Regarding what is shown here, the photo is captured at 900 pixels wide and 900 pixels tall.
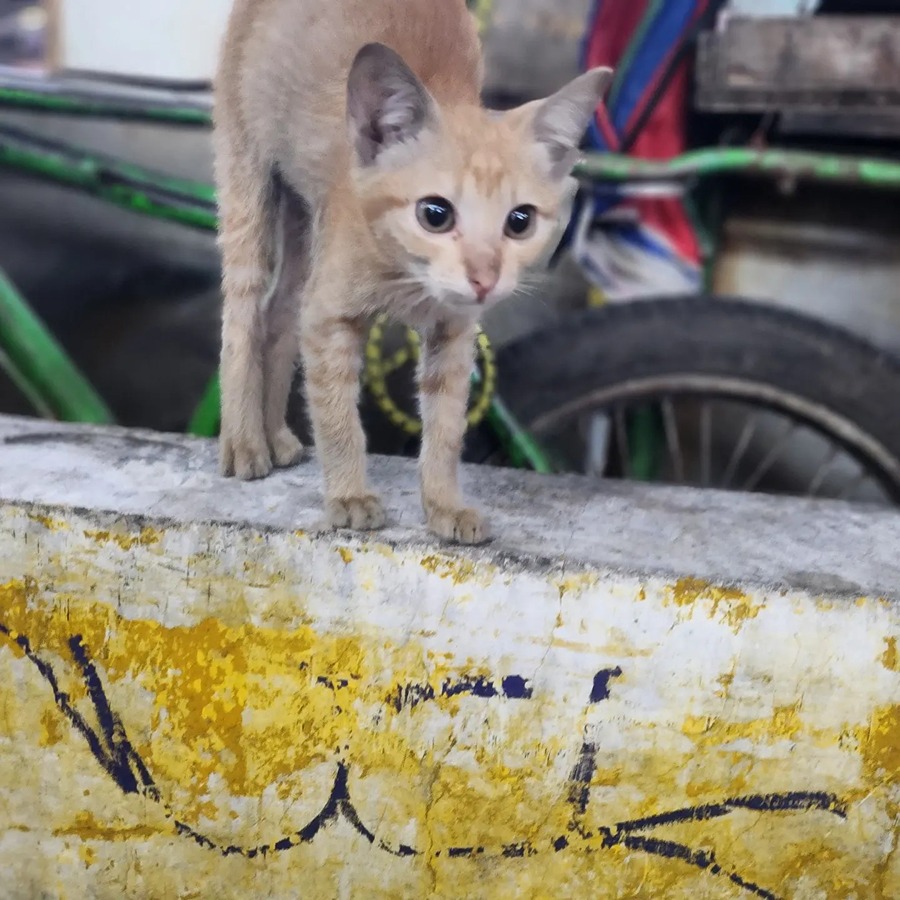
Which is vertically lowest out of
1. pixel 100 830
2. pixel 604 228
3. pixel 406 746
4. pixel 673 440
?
pixel 100 830

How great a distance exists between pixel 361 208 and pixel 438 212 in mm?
82

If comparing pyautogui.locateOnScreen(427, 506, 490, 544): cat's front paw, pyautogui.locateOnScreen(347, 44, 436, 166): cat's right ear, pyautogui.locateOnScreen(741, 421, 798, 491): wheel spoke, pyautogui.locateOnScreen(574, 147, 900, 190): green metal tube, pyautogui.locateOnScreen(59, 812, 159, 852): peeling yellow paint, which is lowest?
pyautogui.locateOnScreen(59, 812, 159, 852): peeling yellow paint

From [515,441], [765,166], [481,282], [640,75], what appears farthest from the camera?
[640,75]

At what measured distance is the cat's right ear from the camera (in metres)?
0.60

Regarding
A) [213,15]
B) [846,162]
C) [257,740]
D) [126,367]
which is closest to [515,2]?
[213,15]

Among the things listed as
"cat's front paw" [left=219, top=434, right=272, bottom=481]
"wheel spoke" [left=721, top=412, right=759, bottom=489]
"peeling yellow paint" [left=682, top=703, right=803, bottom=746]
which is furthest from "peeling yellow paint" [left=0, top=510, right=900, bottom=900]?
"wheel spoke" [left=721, top=412, right=759, bottom=489]

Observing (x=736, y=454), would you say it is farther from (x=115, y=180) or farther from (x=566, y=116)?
(x=115, y=180)

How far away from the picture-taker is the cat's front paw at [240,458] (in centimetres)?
87

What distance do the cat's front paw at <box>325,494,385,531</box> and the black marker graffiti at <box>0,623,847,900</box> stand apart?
0.15 m

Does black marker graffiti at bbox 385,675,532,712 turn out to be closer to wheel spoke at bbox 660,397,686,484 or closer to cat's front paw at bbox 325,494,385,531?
cat's front paw at bbox 325,494,385,531

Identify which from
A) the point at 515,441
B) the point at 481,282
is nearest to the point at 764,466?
the point at 515,441

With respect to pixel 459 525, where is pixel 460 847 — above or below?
below

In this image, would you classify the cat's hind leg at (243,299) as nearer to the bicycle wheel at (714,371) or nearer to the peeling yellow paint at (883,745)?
the bicycle wheel at (714,371)

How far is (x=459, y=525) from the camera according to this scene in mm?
762
